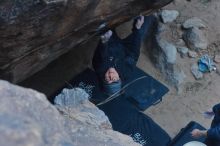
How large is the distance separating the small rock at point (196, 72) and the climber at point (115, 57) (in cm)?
98

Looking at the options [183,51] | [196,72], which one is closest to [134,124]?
[196,72]

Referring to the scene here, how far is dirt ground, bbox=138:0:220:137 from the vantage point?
5.39 meters

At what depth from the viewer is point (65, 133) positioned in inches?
65.9

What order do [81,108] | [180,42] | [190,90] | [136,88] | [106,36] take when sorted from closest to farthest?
[81,108] < [106,36] < [136,88] < [190,90] < [180,42]

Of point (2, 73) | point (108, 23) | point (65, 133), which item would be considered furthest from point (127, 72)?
point (65, 133)

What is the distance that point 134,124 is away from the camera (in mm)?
4824

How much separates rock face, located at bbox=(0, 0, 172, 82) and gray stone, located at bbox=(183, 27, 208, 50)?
5.78 ft

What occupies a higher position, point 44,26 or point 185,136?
point 44,26

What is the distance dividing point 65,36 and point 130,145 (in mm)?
1476

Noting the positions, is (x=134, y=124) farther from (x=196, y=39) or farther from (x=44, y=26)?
(x=44, y=26)

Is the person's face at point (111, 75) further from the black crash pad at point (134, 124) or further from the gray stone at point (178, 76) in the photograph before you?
the gray stone at point (178, 76)

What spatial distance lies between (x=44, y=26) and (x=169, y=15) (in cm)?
304

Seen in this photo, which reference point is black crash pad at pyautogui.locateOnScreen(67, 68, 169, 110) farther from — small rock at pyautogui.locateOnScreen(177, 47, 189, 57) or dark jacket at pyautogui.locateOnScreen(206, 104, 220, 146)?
dark jacket at pyautogui.locateOnScreen(206, 104, 220, 146)

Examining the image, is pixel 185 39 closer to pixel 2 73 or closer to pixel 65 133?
pixel 2 73
